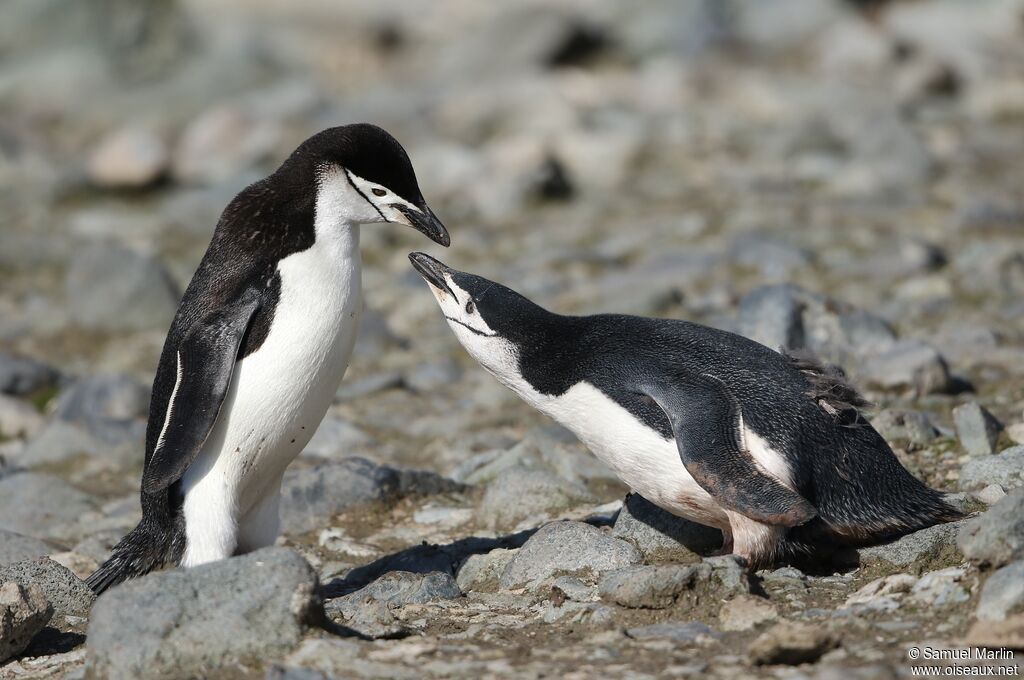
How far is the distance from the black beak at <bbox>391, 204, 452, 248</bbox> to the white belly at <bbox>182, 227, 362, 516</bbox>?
27cm

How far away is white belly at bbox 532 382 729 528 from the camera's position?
4.23 metres

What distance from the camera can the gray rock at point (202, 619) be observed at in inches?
140

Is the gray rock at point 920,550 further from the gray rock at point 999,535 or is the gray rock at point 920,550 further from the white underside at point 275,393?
the white underside at point 275,393

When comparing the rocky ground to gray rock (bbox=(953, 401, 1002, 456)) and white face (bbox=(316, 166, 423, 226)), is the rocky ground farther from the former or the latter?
white face (bbox=(316, 166, 423, 226))

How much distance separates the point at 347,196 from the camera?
461 centimetres

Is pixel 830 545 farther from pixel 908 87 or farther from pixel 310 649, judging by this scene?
pixel 908 87

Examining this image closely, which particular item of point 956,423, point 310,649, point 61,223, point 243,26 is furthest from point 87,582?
point 243,26

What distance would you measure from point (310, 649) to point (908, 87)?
1069 cm

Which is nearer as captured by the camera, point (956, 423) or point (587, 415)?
point (587, 415)

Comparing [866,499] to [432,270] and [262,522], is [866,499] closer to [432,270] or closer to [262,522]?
[432,270]

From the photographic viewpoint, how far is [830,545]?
170 inches

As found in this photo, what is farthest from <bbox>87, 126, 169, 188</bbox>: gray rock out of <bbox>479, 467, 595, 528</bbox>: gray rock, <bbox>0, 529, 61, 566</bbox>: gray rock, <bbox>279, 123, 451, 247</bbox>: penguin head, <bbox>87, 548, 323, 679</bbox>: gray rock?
<bbox>87, 548, 323, 679</bbox>: gray rock

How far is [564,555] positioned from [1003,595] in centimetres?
143

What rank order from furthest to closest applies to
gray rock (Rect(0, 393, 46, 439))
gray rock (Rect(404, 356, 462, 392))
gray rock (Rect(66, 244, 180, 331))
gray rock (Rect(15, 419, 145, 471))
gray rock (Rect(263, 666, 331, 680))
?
gray rock (Rect(66, 244, 180, 331)) → gray rock (Rect(404, 356, 462, 392)) → gray rock (Rect(0, 393, 46, 439)) → gray rock (Rect(15, 419, 145, 471)) → gray rock (Rect(263, 666, 331, 680))
